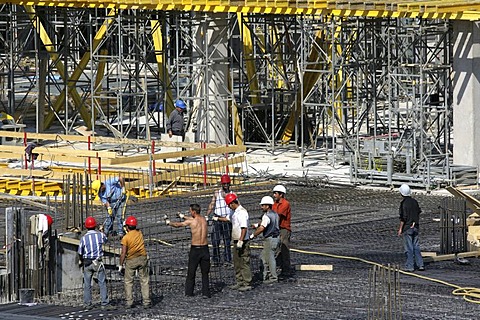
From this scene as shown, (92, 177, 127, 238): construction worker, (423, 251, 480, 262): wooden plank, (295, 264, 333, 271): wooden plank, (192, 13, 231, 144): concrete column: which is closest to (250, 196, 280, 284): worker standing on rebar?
(295, 264, 333, 271): wooden plank

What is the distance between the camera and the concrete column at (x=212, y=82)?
137 ft

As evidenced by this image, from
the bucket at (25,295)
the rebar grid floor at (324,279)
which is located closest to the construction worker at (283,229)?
the rebar grid floor at (324,279)

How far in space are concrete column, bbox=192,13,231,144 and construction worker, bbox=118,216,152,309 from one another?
59.9 feet

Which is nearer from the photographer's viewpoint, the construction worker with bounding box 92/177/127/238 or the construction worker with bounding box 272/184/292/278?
the construction worker with bounding box 272/184/292/278

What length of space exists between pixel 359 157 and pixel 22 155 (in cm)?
805

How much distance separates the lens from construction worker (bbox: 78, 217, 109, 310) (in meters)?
23.6

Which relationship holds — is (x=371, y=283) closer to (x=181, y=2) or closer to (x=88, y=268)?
(x=88, y=268)

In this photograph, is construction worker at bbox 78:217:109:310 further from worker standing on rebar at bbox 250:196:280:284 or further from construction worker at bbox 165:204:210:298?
worker standing on rebar at bbox 250:196:280:284

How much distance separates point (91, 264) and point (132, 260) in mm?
672

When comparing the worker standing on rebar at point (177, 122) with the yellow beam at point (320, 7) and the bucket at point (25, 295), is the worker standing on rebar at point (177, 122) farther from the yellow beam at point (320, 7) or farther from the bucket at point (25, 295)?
the bucket at point (25, 295)

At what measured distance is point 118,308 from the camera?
23.6 meters

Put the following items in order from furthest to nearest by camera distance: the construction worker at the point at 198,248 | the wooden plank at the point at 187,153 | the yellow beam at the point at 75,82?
1. the yellow beam at the point at 75,82
2. the wooden plank at the point at 187,153
3. the construction worker at the point at 198,248

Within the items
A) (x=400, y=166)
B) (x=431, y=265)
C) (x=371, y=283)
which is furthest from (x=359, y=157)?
(x=371, y=283)

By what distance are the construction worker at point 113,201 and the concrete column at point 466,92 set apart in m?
10.3
